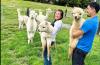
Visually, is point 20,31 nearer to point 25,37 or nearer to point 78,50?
point 25,37

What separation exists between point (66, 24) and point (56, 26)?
7.03 meters

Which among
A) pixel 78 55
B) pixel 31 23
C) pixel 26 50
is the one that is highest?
pixel 78 55

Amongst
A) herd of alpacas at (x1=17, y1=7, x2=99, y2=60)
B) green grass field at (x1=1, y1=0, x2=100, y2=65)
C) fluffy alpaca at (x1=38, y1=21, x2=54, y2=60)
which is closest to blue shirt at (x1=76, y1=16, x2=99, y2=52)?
herd of alpacas at (x1=17, y1=7, x2=99, y2=60)

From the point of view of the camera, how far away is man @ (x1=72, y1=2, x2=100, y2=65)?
6.57m

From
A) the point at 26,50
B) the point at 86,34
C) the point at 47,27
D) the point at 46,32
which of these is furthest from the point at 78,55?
the point at 26,50

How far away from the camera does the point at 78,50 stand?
22.1 ft

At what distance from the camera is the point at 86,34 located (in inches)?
264

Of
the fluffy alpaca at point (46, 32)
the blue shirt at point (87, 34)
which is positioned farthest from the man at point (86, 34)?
the fluffy alpaca at point (46, 32)

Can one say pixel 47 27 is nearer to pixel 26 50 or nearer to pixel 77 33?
pixel 77 33

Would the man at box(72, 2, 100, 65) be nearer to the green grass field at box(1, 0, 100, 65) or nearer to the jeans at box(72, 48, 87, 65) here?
the jeans at box(72, 48, 87, 65)

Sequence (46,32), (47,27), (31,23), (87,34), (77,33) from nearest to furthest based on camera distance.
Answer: (77,33) → (87,34) → (47,27) → (46,32) → (31,23)

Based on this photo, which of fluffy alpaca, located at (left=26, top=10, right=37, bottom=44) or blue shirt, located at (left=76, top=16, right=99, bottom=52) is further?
fluffy alpaca, located at (left=26, top=10, right=37, bottom=44)

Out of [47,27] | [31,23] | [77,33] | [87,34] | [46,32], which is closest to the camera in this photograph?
[77,33]

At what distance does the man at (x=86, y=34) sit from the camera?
6.57 m
